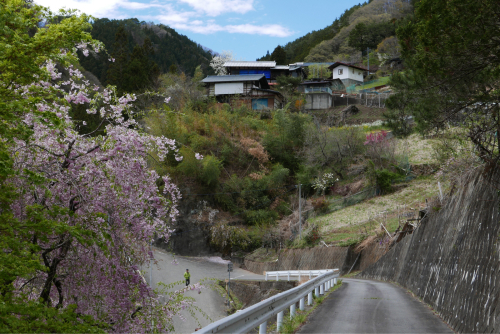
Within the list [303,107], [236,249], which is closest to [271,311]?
[236,249]

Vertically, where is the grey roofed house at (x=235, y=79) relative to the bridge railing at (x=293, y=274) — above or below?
above

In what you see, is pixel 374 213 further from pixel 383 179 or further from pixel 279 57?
pixel 279 57

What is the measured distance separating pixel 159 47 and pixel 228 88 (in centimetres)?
4099

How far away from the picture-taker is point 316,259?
27078 mm

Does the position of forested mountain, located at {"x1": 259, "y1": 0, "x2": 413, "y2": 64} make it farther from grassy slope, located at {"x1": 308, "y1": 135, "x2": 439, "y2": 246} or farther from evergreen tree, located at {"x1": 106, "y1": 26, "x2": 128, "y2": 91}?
grassy slope, located at {"x1": 308, "y1": 135, "x2": 439, "y2": 246}

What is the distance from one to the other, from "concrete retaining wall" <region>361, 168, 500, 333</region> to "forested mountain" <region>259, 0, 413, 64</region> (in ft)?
230

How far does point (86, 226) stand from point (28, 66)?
8.54 ft

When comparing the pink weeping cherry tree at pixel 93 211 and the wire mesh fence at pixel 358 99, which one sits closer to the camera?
the pink weeping cherry tree at pixel 93 211

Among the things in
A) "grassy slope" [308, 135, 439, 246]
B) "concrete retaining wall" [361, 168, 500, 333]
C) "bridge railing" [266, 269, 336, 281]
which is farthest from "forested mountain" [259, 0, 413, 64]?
"concrete retaining wall" [361, 168, 500, 333]

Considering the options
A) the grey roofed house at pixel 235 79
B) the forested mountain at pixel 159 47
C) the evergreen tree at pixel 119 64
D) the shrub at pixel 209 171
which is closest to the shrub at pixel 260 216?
the shrub at pixel 209 171

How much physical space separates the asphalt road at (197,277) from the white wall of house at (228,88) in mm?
27273

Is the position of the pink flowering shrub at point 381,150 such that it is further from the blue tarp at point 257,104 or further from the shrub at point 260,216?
the blue tarp at point 257,104

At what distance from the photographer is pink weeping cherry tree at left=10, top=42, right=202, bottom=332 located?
6.37m

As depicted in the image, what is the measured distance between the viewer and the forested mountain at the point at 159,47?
219 ft
